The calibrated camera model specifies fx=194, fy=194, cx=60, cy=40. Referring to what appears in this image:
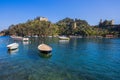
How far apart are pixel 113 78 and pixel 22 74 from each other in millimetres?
16837

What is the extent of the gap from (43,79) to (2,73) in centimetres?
890

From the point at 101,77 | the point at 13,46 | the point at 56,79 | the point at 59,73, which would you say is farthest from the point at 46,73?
the point at 13,46

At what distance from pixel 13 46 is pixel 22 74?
143 feet

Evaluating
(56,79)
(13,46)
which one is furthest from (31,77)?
(13,46)

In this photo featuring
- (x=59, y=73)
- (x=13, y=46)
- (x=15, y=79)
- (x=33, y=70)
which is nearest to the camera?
(x=15, y=79)

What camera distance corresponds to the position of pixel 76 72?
127ft

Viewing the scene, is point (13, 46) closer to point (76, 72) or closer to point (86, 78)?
point (76, 72)

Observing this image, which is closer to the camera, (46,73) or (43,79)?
(43,79)

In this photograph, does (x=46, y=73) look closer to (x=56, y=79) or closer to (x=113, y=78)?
(x=56, y=79)

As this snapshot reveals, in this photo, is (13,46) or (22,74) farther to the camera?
(13,46)

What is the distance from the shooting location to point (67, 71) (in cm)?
3956

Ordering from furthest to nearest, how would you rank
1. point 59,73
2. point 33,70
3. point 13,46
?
point 13,46 → point 33,70 → point 59,73

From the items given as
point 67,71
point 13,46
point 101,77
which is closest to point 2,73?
point 67,71

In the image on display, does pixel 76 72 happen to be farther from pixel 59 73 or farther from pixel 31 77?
pixel 31 77
